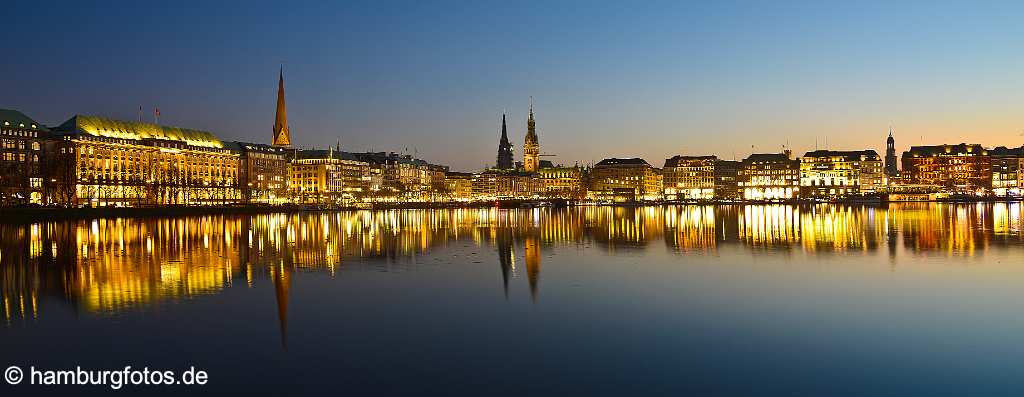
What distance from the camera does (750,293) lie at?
67.4ft

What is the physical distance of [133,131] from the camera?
412 ft

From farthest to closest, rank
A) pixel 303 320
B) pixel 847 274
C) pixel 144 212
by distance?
pixel 144 212, pixel 847 274, pixel 303 320

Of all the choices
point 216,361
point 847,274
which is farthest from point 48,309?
point 847,274

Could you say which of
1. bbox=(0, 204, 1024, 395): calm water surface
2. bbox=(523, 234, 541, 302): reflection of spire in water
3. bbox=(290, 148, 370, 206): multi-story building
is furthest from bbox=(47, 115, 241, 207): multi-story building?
bbox=(0, 204, 1024, 395): calm water surface

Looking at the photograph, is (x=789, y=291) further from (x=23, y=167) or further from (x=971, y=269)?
(x=23, y=167)

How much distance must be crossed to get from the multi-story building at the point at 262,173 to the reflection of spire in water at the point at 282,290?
124 meters

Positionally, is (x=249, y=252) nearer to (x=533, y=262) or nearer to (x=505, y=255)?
(x=505, y=255)

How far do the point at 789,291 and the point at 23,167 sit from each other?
3723 inches

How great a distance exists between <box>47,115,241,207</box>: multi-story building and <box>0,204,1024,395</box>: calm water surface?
75366mm

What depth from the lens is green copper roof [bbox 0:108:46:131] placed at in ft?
339

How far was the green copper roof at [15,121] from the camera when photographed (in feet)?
339

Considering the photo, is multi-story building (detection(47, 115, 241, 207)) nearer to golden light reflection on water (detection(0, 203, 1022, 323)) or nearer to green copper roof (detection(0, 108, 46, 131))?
green copper roof (detection(0, 108, 46, 131))

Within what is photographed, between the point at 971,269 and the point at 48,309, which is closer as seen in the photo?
the point at 48,309

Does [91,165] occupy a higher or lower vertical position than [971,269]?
higher
